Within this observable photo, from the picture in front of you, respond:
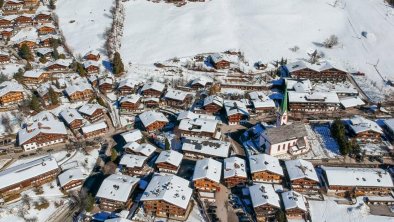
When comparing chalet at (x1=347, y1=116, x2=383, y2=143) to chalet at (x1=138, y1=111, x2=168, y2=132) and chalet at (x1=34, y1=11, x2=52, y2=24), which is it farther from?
chalet at (x1=34, y1=11, x2=52, y2=24)

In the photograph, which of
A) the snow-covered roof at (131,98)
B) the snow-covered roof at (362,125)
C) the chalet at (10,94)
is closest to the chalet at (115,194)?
the snow-covered roof at (131,98)

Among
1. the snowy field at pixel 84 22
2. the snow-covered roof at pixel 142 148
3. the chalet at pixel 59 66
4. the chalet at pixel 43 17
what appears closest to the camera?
the snow-covered roof at pixel 142 148

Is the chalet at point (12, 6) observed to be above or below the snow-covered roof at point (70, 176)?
above

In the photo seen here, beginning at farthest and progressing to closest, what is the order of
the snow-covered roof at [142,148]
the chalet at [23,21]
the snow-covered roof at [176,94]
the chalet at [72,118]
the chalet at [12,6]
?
the chalet at [12,6]
the chalet at [23,21]
the snow-covered roof at [176,94]
the chalet at [72,118]
the snow-covered roof at [142,148]

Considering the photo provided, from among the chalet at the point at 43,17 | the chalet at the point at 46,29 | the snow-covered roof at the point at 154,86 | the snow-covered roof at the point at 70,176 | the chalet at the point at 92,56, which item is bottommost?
the snow-covered roof at the point at 70,176

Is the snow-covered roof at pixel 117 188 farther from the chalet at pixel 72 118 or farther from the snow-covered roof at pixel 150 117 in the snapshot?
the chalet at pixel 72 118

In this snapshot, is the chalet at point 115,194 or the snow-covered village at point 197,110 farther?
the snow-covered village at point 197,110

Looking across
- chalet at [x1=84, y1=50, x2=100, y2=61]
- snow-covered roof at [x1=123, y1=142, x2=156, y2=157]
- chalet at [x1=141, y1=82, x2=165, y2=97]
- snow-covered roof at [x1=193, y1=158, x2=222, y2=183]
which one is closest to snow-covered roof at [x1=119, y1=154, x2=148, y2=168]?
snow-covered roof at [x1=123, y1=142, x2=156, y2=157]
